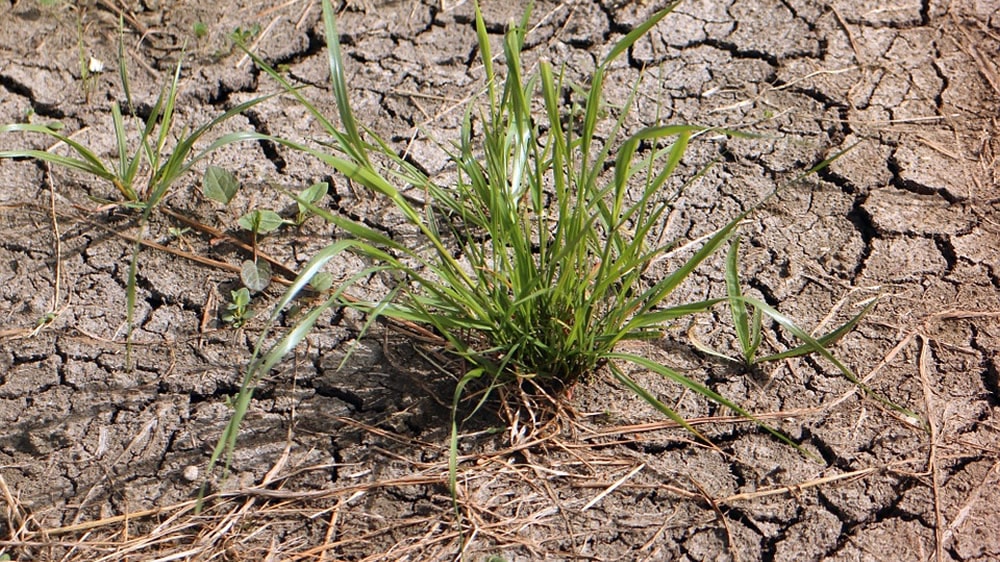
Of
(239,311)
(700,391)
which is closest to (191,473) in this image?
(239,311)

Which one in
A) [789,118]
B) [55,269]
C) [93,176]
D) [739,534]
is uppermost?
[789,118]

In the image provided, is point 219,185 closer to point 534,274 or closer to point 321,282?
point 321,282

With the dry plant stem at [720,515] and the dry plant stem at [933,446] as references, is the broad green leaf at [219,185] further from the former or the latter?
the dry plant stem at [933,446]

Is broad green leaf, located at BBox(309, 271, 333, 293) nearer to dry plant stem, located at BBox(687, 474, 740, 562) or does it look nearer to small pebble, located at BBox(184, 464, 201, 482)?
small pebble, located at BBox(184, 464, 201, 482)

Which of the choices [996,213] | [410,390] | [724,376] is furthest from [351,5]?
[996,213]

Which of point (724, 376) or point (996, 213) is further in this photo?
point (996, 213)

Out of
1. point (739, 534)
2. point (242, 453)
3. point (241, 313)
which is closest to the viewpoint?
point (739, 534)

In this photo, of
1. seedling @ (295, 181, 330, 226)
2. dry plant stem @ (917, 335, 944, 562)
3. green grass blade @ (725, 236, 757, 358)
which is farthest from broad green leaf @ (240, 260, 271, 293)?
dry plant stem @ (917, 335, 944, 562)

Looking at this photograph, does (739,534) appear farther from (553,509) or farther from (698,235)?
(698,235)
